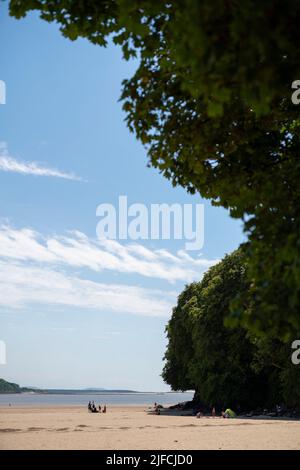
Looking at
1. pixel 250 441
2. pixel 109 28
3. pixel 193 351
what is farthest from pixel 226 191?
pixel 193 351

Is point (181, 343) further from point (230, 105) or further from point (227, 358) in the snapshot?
point (230, 105)

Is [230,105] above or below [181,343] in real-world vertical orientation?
above

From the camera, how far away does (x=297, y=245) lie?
6664 mm

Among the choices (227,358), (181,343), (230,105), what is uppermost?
(230,105)

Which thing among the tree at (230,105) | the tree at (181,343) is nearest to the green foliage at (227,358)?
the tree at (181,343)

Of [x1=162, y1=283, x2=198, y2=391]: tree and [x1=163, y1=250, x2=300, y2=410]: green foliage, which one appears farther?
[x1=162, y1=283, x2=198, y2=391]: tree

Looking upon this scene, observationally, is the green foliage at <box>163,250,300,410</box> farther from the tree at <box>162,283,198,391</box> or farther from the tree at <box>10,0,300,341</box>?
the tree at <box>10,0,300,341</box>

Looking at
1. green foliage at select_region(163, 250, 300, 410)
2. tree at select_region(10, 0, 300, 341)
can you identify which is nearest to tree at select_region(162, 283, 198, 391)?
green foliage at select_region(163, 250, 300, 410)

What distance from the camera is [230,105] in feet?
33.1

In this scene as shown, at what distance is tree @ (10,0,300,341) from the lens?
5.99 m

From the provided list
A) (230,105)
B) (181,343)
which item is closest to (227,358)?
(181,343)

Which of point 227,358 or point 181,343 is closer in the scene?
point 227,358

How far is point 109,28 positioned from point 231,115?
9.63ft

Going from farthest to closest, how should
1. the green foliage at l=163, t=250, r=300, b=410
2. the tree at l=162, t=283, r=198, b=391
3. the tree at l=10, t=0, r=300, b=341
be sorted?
the tree at l=162, t=283, r=198, b=391, the green foliage at l=163, t=250, r=300, b=410, the tree at l=10, t=0, r=300, b=341
